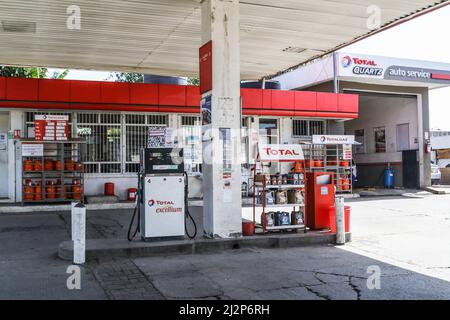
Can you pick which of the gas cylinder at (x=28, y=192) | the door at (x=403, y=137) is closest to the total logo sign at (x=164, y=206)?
the gas cylinder at (x=28, y=192)

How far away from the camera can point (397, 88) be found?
23.8 m

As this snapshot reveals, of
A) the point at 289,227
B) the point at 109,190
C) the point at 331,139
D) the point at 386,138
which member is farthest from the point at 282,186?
the point at 386,138

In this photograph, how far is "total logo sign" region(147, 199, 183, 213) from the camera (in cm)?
875

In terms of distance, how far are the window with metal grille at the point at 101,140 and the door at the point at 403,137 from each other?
596 inches

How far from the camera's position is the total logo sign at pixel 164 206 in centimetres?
875

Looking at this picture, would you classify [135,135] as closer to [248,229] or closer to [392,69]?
[248,229]

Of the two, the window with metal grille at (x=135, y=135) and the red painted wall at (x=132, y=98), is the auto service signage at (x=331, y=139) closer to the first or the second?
the red painted wall at (x=132, y=98)

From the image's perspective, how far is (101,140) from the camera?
1678cm

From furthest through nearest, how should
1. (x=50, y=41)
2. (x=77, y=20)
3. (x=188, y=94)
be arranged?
(x=188, y=94), (x=50, y=41), (x=77, y=20)

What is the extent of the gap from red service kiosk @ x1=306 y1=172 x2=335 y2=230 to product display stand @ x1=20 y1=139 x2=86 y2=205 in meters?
8.28

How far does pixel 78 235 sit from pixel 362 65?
684 inches
